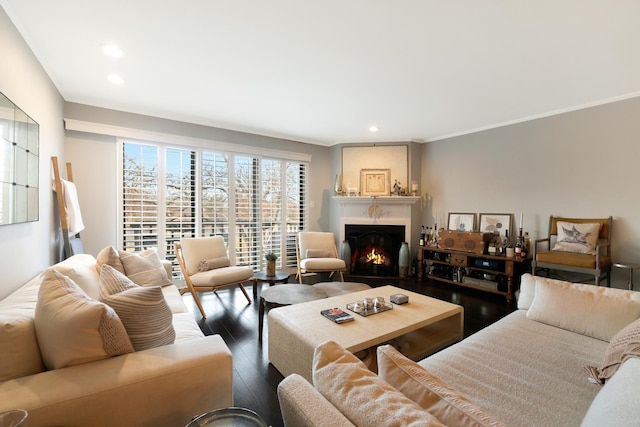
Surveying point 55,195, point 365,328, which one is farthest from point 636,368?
point 55,195

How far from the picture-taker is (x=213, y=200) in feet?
13.7

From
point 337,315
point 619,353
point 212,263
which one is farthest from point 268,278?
point 619,353

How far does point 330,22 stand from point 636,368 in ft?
7.47

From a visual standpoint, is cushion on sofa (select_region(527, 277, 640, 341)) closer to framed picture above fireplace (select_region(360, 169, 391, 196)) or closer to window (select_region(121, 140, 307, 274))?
framed picture above fireplace (select_region(360, 169, 391, 196))

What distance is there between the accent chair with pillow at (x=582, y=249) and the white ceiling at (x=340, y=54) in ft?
4.70

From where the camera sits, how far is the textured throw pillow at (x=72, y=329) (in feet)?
3.43

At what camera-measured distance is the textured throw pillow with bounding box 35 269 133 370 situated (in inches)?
41.1

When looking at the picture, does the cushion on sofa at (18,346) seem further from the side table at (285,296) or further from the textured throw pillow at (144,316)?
the side table at (285,296)

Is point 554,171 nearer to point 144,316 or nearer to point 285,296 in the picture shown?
point 285,296

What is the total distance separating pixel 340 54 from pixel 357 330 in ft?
→ 6.93

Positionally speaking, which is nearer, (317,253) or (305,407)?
(305,407)

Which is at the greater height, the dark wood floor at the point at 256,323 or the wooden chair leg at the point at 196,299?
the wooden chair leg at the point at 196,299

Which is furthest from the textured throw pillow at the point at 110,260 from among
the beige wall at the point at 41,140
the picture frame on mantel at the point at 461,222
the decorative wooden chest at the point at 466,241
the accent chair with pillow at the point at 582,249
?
the picture frame on mantel at the point at 461,222

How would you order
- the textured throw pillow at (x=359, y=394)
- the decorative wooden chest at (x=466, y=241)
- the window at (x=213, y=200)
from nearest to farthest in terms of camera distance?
1. the textured throw pillow at (x=359, y=394)
2. the window at (x=213, y=200)
3. the decorative wooden chest at (x=466, y=241)
